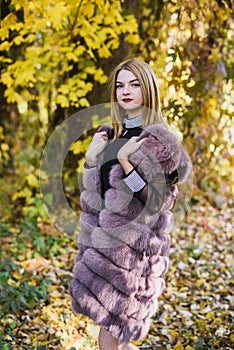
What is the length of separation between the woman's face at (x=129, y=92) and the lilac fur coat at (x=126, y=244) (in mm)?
159

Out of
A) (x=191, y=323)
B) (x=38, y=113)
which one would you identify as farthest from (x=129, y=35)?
(x=191, y=323)

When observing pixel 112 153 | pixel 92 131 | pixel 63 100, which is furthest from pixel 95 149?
pixel 92 131

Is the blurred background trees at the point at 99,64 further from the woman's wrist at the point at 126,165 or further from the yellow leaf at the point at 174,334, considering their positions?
the yellow leaf at the point at 174,334

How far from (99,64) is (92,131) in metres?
0.63

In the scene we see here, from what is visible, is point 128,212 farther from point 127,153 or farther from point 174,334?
point 174,334

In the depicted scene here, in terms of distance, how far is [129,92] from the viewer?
2455mm

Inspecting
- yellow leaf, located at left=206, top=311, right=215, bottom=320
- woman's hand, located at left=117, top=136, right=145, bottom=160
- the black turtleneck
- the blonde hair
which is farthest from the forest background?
woman's hand, located at left=117, top=136, right=145, bottom=160

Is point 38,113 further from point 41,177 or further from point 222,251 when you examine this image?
point 222,251

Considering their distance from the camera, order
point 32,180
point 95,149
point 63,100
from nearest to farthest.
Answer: point 95,149 → point 63,100 → point 32,180

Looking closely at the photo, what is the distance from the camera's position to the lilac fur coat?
7.70 ft

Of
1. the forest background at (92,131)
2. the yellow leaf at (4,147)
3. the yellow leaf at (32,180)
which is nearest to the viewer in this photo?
the forest background at (92,131)

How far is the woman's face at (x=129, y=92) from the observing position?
96.7 inches

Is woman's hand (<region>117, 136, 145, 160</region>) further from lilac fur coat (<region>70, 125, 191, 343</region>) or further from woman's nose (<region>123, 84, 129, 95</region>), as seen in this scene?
woman's nose (<region>123, 84, 129, 95</region>)

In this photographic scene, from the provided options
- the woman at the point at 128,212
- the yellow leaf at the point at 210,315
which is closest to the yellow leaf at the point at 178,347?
the yellow leaf at the point at 210,315
